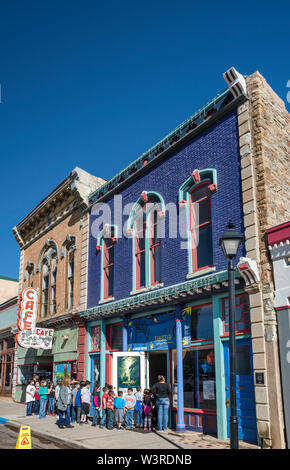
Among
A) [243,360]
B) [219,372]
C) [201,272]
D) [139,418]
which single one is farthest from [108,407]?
[201,272]

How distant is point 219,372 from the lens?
1164 centimetres

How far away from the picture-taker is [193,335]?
43.0 feet

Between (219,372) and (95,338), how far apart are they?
23.9 ft

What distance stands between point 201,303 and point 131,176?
→ 6.33 m

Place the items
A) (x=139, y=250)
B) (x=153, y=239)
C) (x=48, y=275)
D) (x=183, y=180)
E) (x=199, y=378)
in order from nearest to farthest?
(x=199, y=378), (x=183, y=180), (x=153, y=239), (x=139, y=250), (x=48, y=275)

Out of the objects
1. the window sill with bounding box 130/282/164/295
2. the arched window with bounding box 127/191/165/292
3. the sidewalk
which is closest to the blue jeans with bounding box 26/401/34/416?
the sidewalk

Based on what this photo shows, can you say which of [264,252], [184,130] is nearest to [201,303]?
[264,252]

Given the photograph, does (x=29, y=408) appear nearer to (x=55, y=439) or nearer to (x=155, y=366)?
(x=155, y=366)

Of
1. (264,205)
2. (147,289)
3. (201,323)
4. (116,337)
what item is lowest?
(116,337)

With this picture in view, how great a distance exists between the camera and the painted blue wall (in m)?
12.5

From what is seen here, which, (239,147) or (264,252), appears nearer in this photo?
(264,252)

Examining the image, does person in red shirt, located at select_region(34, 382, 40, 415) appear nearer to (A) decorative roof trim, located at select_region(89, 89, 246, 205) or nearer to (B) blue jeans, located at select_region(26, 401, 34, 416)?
(B) blue jeans, located at select_region(26, 401, 34, 416)

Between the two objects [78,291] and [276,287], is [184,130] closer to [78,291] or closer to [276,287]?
[276,287]

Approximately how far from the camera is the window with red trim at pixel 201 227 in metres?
13.3
